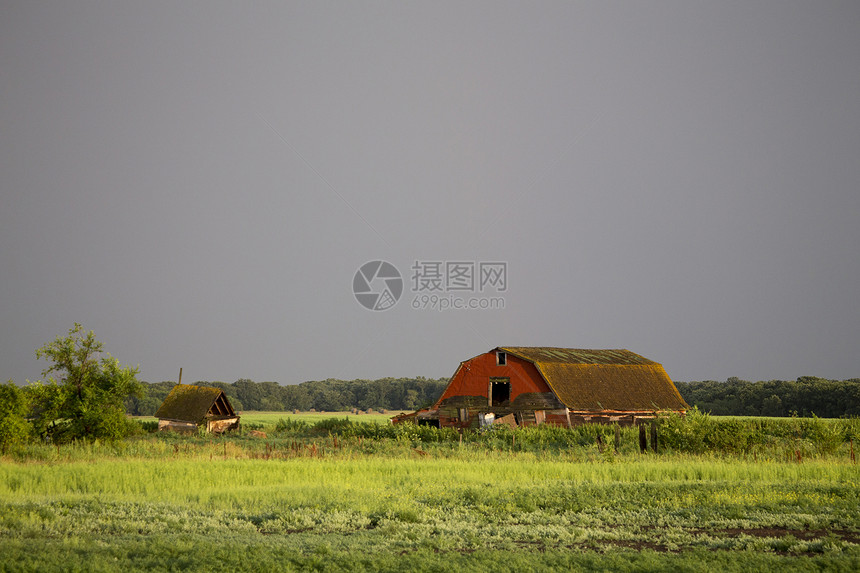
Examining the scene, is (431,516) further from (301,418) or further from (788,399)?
(788,399)

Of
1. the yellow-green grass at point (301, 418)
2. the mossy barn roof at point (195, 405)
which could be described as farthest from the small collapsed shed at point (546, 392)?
the yellow-green grass at point (301, 418)

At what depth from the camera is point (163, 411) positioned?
50.6 metres

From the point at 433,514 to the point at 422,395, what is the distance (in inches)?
3625

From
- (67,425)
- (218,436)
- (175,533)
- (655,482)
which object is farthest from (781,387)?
(175,533)

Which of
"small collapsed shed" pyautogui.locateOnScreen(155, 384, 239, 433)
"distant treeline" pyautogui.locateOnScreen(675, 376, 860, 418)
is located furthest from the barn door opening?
"distant treeline" pyautogui.locateOnScreen(675, 376, 860, 418)

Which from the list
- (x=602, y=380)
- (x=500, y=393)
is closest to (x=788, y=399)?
(x=602, y=380)

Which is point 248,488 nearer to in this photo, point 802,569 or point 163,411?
point 802,569

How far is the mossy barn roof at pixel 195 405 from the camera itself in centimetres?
4819

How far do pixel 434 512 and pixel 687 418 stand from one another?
62.6 ft

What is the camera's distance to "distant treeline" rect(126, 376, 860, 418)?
7256 cm

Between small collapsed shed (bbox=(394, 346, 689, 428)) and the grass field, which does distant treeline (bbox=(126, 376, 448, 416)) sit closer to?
small collapsed shed (bbox=(394, 346, 689, 428))

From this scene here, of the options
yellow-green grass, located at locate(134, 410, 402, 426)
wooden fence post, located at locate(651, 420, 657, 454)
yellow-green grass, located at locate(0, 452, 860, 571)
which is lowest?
yellow-green grass, located at locate(134, 410, 402, 426)

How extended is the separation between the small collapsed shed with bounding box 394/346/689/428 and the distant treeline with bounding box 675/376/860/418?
2580cm

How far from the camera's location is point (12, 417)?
2964 centimetres
